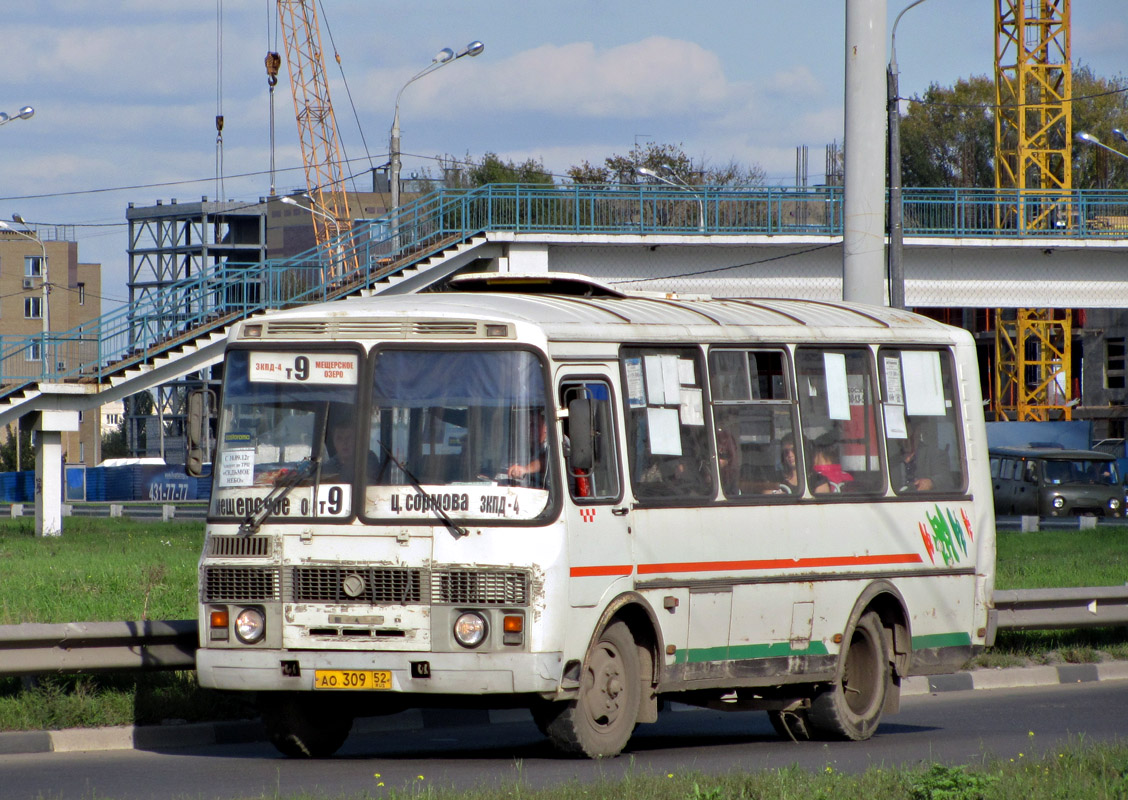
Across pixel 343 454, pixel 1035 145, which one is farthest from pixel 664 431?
pixel 1035 145

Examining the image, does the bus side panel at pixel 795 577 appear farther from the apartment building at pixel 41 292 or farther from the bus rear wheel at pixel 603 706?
A: the apartment building at pixel 41 292

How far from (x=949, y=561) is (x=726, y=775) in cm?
429

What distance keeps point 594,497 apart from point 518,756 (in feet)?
5.96

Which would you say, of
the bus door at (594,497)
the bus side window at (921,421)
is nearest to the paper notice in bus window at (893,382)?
the bus side window at (921,421)

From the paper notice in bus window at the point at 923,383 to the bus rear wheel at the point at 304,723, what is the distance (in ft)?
15.7

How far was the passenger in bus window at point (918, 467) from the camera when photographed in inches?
464

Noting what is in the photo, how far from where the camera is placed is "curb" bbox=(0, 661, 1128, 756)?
33.8 feet

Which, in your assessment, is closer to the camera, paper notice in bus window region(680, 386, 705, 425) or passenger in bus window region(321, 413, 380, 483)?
passenger in bus window region(321, 413, 380, 483)

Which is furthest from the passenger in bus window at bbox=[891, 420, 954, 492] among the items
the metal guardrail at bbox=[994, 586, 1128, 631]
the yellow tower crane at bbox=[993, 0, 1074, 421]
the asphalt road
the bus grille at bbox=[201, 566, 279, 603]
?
the yellow tower crane at bbox=[993, 0, 1074, 421]

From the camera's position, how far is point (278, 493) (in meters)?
9.52

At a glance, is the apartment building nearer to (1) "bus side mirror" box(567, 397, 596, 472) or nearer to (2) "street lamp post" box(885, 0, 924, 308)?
(2) "street lamp post" box(885, 0, 924, 308)

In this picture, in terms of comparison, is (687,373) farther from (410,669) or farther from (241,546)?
(241,546)

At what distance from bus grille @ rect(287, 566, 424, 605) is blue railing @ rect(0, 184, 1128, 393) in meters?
22.9

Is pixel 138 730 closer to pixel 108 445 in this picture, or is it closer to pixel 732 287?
pixel 732 287
